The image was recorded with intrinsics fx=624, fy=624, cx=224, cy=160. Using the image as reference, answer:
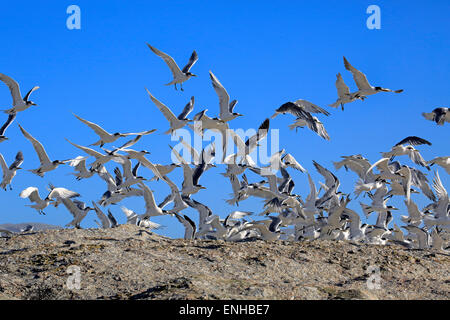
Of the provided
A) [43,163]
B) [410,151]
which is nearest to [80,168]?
[43,163]

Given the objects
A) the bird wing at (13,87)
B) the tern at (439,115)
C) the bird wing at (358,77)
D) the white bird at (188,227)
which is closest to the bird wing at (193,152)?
the white bird at (188,227)

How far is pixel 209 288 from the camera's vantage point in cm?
A: 1333

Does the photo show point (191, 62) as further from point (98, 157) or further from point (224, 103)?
point (98, 157)

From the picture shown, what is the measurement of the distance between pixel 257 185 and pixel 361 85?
535cm

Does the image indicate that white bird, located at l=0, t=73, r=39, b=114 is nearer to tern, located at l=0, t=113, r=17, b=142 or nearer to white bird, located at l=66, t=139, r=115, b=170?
tern, located at l=0, t=113, r=17, b=142

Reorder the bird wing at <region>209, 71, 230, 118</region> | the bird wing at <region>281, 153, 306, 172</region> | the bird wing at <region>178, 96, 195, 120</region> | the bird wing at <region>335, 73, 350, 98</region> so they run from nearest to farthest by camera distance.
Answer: the bird wing at <region>209, 71, 230, 118</region>
the bird wing at <region>335, 73, 350, 98</region>
the bird wing at <region>178, 96, 195, 120</region>
the bird wing at <region>281, 153, 306, 172</region>

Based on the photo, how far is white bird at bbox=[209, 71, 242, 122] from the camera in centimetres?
2192

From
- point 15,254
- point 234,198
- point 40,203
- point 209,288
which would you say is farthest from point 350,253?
point 40,203

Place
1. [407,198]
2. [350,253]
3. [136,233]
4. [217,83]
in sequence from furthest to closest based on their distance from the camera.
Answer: [407,198] < [217,83] < [136,233] < [350,253]

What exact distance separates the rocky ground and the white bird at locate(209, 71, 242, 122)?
592cm

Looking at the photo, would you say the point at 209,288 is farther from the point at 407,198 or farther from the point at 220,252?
the point at 407,198

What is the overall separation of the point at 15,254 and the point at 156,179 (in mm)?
9039

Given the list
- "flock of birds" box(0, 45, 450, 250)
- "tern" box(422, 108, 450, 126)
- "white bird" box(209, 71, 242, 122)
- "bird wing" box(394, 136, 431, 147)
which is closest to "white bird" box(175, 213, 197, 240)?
"flock of birds" box(0, 45, 450, 250)

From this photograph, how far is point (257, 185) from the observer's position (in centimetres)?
2370
